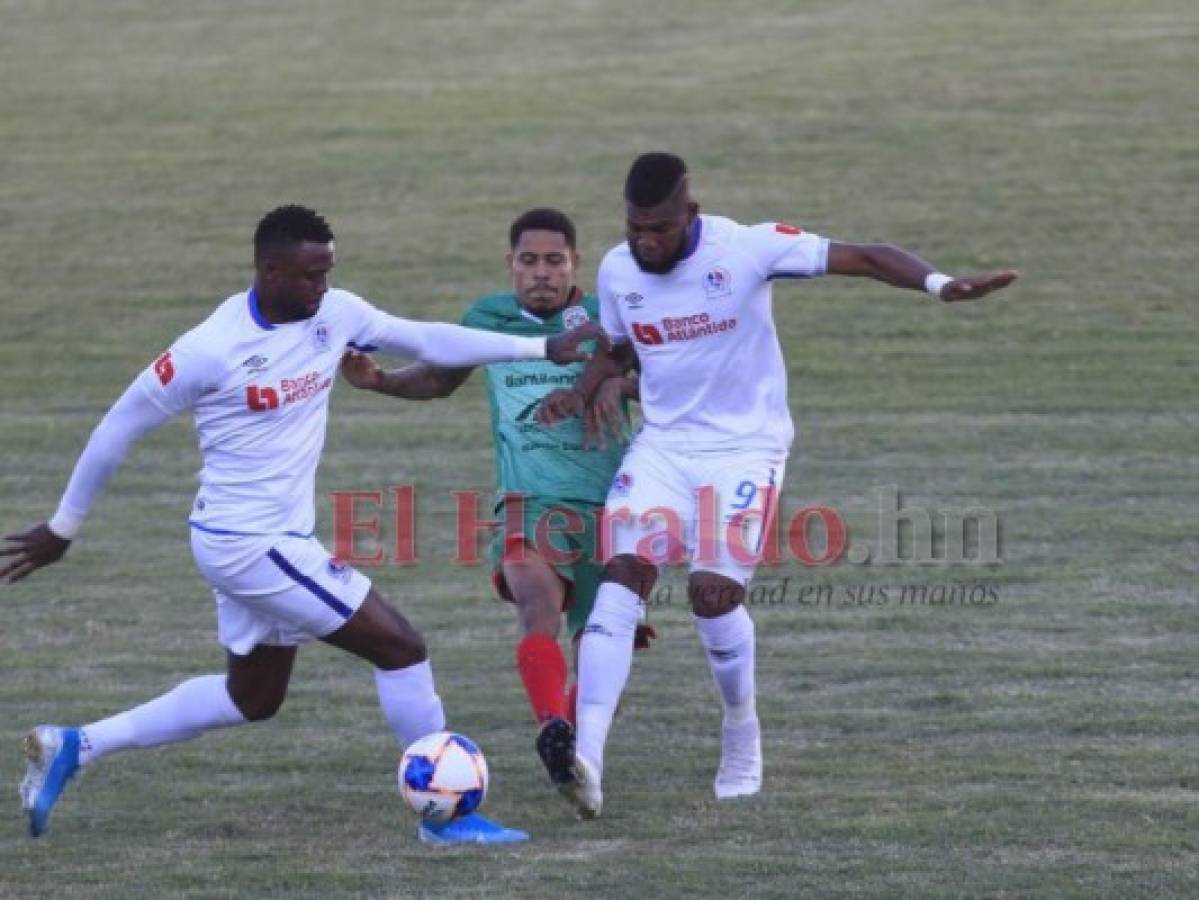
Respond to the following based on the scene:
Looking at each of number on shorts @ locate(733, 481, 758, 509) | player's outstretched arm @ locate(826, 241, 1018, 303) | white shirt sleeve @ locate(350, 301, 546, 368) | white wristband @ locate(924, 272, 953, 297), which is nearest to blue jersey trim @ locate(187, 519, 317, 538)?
white shirt sleeve @ locate(350, 301, 546, 368)

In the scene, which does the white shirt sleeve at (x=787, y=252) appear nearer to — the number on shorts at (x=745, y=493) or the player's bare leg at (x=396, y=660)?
the number on shorts at (x=745, y=493)

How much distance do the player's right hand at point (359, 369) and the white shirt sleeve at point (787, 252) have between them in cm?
146

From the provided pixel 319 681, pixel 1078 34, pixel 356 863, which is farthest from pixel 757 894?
pixel 1078 34

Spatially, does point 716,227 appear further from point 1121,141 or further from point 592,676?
point 1121,141

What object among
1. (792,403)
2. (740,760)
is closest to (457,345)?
(740,760)

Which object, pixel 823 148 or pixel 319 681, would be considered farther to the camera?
pixel 823 148

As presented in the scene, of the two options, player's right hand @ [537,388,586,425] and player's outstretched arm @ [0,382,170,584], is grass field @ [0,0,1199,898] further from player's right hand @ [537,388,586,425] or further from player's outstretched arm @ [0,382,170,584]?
player's right hand @ [537,388,586,425]

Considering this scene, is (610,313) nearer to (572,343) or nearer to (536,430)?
(572,343)

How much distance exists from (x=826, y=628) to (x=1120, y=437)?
4967 millimetres

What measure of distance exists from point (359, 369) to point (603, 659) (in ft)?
4.44

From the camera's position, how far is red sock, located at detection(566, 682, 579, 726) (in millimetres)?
8258

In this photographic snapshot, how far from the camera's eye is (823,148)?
76.8 feet

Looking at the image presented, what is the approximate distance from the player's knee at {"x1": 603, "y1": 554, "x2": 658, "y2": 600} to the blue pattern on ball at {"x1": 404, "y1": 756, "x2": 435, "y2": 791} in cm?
110

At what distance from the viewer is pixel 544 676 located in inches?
313
